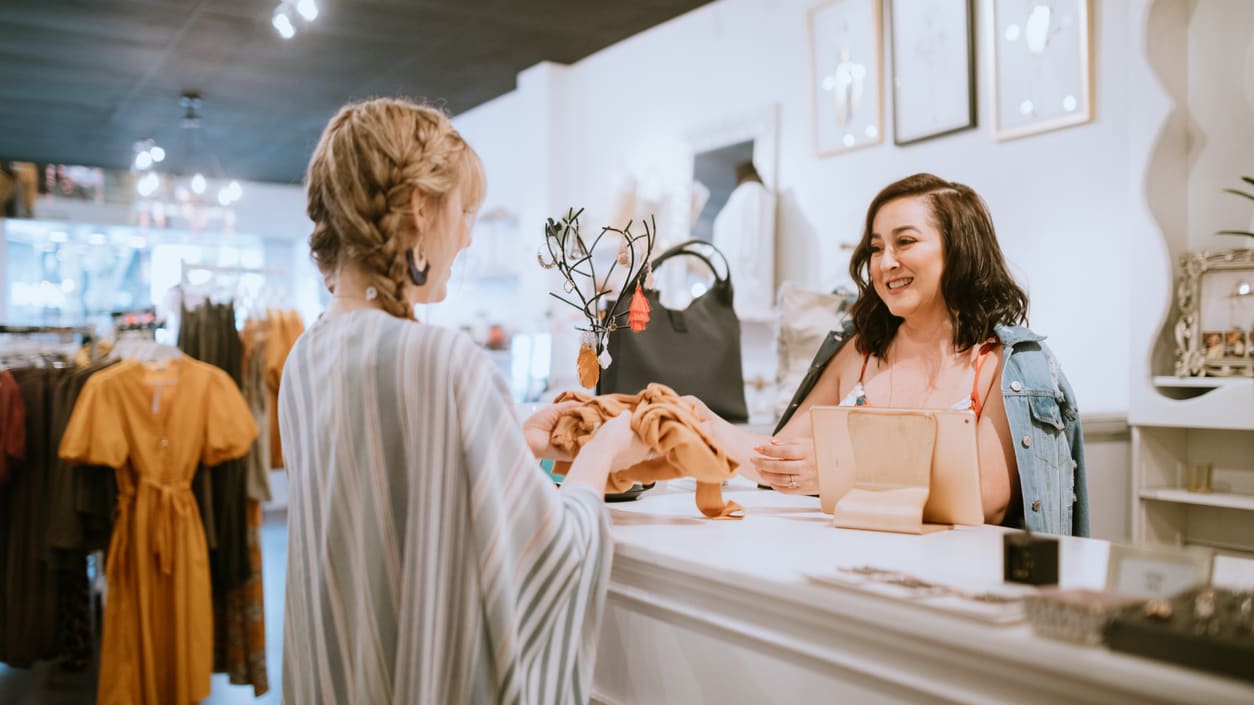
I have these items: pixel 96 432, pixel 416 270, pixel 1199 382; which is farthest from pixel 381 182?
pixel 1199 382

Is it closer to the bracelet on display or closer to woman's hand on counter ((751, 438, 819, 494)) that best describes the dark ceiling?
woman's hand on counter ((751, 438, 819, 494))

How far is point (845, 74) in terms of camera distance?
4.43m

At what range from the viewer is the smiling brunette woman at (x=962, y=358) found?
192cm

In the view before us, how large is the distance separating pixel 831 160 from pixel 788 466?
3.16 m

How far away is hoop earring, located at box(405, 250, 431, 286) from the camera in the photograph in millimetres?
1335

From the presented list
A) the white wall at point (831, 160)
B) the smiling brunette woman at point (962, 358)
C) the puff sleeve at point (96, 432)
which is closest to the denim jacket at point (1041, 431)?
the smiling brunette woman at point (962, 358)

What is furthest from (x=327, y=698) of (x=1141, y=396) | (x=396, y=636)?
(x=1141, y=396)

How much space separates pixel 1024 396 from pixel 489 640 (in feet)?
4.17

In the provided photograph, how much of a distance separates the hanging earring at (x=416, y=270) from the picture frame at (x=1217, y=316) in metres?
2.81

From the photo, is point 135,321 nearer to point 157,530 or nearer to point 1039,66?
point 157,530

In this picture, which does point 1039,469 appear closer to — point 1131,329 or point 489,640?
point 489,640

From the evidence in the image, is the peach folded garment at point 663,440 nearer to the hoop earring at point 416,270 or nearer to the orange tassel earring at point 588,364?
the orange tassel earring at point 588,364

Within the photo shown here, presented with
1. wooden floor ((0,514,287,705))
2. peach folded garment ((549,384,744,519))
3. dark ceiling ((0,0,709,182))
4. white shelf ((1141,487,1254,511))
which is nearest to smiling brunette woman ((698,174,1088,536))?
peach folded garment ((549,384,744,519))

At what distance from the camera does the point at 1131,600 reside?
36.0 inches
